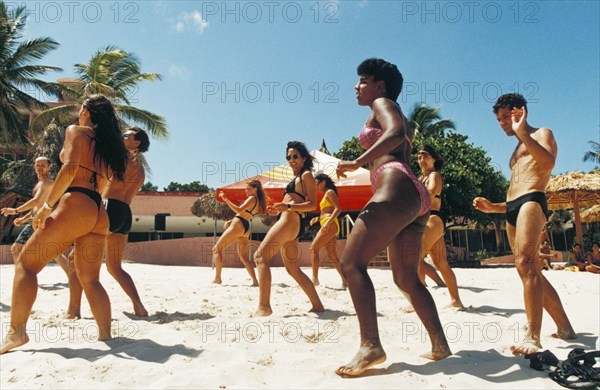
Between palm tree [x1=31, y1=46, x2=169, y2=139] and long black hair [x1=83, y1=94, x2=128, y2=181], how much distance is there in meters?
17.2

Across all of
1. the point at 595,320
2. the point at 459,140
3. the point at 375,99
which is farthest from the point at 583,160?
the point at 375,99

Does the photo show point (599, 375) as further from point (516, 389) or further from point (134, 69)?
point (134, 69)

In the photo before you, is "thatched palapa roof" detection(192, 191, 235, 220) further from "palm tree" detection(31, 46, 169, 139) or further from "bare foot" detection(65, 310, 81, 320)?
"bare foot" detection(65, 310, 81, 320)

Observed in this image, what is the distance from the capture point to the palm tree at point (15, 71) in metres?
18.8

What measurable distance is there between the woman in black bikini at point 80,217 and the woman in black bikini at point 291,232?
4.99ft

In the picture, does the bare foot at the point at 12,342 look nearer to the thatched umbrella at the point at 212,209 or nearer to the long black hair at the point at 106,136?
the long black hair at the point at 106,136

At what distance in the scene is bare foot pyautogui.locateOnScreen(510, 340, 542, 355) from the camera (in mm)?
2656

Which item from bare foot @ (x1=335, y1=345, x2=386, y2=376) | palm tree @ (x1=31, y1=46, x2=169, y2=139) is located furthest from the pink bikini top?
palm tree @ (x1=31, y1=46, x2=169, y2=139)

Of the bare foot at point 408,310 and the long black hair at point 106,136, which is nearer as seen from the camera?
the long black hair at point 106,136

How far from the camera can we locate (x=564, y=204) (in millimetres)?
17109

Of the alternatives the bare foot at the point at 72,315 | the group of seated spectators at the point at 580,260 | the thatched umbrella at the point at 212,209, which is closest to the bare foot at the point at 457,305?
the bare foot at the point at 72,315

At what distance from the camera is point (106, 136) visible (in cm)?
347

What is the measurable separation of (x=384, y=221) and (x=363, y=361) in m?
0.81

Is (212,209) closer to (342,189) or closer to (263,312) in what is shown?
(342,189)
